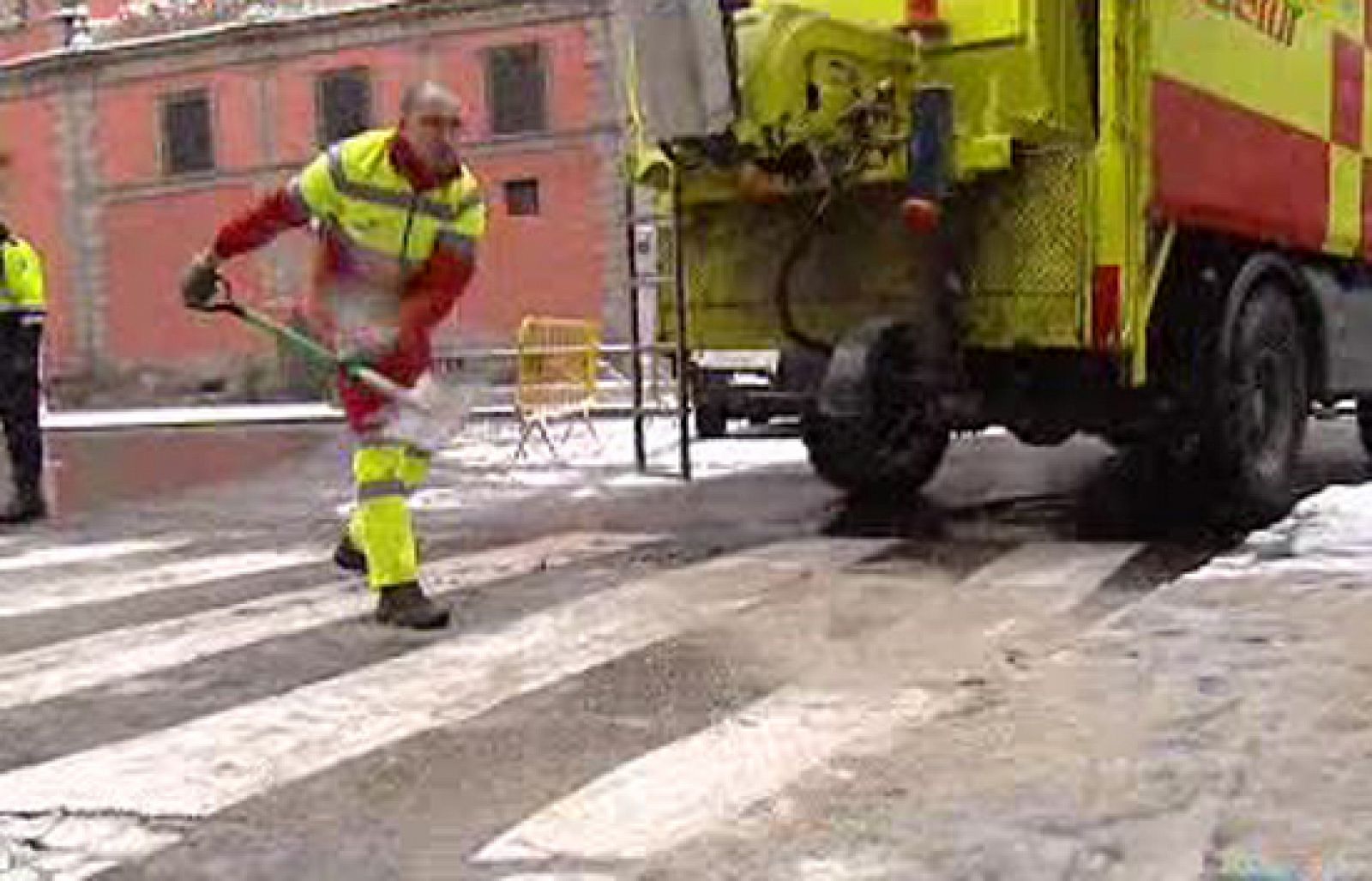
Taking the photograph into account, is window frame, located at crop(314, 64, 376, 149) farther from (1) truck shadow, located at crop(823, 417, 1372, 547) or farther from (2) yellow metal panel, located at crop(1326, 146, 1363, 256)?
(2) yellow metal panel, located at crop(1326, 146, 1363, 256)

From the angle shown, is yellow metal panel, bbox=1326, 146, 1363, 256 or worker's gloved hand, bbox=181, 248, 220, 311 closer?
worker's gloved hand, bbox=181, 248, 220, 311

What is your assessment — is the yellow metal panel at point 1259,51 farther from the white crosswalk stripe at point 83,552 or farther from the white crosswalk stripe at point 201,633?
the white crosswalk stripe at point 83,552

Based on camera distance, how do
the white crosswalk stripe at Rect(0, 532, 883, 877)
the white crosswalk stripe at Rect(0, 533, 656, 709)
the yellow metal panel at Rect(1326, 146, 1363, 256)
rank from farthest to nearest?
the yellow metal panel at Rect(1326, 146, 1363, 256)
the white crosswalk stripe at Rect(0, 533, 656, 709)
the white crosswalk stripe at Rect(0, 532, 883, 877)

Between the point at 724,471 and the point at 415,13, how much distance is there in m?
23.3

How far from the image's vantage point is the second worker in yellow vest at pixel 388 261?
5969mm

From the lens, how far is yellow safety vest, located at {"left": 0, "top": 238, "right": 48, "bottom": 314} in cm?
992

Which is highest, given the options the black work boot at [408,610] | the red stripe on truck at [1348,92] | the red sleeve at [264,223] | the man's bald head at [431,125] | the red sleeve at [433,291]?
the red stripe on truck at [1348,92]

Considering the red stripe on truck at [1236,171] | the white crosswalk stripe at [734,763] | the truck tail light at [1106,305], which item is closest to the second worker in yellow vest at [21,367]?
the truck tail light at [1106,305]

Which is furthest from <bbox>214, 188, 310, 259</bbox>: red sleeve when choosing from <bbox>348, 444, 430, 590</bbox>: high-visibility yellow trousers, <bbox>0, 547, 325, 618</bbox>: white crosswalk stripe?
<bbox>0, 547, 325, 618</bbox>: white crosswalk stripe

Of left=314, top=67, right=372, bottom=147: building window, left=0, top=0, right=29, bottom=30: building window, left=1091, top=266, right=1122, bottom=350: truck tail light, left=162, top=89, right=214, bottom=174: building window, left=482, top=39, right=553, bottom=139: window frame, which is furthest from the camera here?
left=0, top=0, right=29, bottom=30: building window

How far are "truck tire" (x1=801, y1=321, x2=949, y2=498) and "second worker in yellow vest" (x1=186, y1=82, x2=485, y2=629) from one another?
1890mm

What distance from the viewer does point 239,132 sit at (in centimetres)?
3481

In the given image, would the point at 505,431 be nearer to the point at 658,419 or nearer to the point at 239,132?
the point at 658,419

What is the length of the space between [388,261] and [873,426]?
248 centimetres
